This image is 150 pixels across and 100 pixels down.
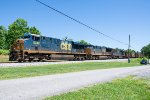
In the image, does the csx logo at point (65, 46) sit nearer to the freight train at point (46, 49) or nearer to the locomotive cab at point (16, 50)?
the freight train at point (46, 49)

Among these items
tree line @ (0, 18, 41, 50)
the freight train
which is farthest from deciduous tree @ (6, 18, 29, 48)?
the freight train

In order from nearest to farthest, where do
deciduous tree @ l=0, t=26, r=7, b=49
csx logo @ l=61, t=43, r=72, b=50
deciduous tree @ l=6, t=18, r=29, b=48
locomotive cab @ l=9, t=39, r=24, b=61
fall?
locomotive cab @ l=9, t=39, r=24, b=61
csx logo @ l=61, t=43, r=72, b=50
deciduous tree @ l=6, t=18, r=29, b=48
deciduous tree @ l=0, t=26, r=7, b=49

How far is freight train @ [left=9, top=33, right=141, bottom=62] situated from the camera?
38.7 metres

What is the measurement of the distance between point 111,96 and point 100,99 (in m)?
1.05

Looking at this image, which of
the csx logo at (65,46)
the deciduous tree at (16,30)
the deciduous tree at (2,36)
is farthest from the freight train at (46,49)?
the deciduous tree at (2,36)

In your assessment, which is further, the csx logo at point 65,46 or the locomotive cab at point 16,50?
the csx logo at point 65,46

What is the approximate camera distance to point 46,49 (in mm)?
44469

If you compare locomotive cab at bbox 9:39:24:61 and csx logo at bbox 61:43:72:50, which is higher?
csx logo at bbox 61:43:72:50

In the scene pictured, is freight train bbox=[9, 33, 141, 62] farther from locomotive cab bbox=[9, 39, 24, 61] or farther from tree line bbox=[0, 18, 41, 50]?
tree line bbox=[0, 18, 41, 50]

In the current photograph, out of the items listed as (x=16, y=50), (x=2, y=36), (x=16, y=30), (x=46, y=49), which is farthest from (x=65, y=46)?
(x=2, y=36)

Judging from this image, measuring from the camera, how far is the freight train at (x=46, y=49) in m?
38.7

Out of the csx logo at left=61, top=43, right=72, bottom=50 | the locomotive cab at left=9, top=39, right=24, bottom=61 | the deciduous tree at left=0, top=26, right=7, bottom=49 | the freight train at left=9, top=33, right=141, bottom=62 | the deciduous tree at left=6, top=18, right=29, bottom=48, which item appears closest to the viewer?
the locomotive cab at left=9, top=39, right=24, bottom=61

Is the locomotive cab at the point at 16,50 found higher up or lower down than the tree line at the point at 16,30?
lower down

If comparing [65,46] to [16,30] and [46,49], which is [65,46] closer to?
[46,49]
